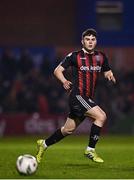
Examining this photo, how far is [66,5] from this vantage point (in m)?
33.5

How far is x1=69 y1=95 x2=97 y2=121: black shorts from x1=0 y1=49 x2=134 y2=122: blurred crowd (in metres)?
12.8

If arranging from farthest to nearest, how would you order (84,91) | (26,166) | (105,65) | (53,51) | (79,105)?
1. (53,51)
2. (105,65)
3. (84,91)
4. (79,105)
5. (26,166)

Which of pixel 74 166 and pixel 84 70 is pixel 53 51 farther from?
pixel 74 166

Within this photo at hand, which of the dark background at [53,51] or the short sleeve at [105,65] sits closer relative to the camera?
the short sleeve at [105,65]

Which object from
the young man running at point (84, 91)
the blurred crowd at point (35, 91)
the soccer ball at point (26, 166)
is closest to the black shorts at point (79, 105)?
the young man running at point (84, 91)

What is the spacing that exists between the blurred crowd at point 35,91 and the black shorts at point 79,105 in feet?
41.8

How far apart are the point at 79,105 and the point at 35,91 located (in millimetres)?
13770

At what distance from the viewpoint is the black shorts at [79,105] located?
1269 centimetres

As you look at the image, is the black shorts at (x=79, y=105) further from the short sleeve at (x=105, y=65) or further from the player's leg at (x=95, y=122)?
the short sleeve at (x=105, y=65)

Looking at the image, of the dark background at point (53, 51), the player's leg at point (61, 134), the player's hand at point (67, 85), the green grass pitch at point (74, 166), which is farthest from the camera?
the dark background at point (53, 51)

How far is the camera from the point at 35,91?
26.4 metres

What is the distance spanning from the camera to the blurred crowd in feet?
84.1

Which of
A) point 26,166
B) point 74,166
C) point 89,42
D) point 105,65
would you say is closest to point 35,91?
point 105,65

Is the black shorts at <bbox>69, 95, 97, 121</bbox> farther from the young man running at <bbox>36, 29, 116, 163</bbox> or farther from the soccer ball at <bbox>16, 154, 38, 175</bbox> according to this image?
the soccer ball at <bbox>16, 154, 38, 175</bbox>
